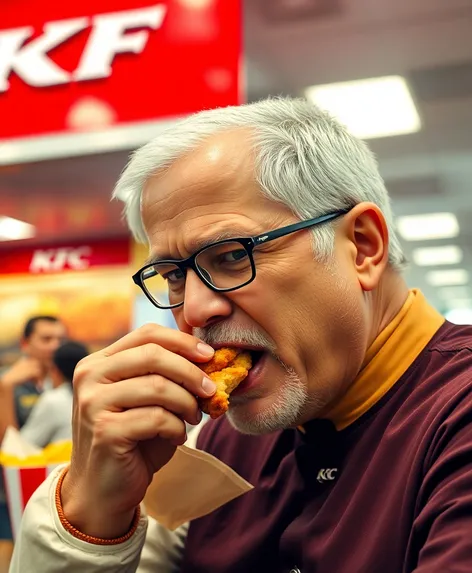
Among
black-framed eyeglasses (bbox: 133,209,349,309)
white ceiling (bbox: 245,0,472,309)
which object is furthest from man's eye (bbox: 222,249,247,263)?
white ceiling (bbox: 245,0,472,309)

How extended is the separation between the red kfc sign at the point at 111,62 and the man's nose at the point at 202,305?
149 centimetres

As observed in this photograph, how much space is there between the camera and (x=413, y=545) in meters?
1.12

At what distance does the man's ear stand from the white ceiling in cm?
256

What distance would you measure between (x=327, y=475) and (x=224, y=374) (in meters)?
0.29

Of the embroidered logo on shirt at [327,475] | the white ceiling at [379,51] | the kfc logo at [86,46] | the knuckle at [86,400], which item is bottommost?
the embroidered logo on shirt at [327,475]

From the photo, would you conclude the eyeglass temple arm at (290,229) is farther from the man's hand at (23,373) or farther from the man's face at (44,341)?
the man's hand at (23,373)

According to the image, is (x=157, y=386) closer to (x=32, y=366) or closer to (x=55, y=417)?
(x=55, y=417)

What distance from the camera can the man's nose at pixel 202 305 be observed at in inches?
54.6

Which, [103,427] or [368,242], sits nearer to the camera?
[103,427]

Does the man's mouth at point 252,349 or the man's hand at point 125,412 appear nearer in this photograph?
the man's hand at point 125,412

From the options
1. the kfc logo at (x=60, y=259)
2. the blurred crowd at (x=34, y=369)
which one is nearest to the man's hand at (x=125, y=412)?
the blurred crowd at (x=34, y=369)

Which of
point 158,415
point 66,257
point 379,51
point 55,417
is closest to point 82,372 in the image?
point 158,415

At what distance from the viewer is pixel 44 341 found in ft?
21.4

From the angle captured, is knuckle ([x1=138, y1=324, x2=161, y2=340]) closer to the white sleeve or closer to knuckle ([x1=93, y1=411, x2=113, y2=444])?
knuckle ([x1=93, y1=411, x2=113, y2=444])
